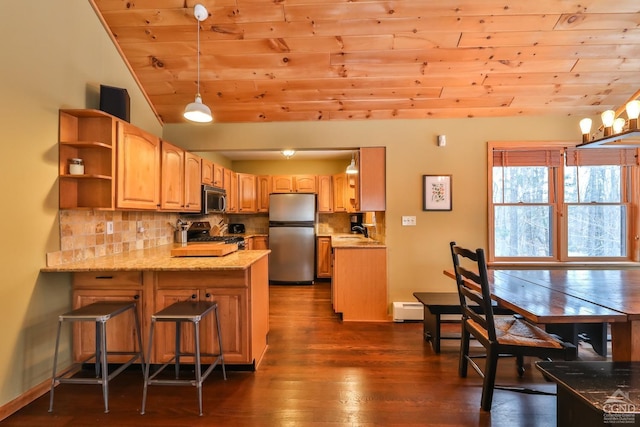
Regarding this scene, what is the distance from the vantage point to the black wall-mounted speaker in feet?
7.74

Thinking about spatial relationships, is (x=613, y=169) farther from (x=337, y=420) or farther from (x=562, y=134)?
(x=337, y=420)

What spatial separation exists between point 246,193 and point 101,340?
143 inches

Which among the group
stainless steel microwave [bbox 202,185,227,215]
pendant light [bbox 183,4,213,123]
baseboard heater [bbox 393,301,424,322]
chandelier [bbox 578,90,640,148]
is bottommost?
baseboard heater [bbox 393,301,424,322]

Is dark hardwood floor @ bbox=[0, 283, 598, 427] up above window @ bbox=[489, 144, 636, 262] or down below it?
below

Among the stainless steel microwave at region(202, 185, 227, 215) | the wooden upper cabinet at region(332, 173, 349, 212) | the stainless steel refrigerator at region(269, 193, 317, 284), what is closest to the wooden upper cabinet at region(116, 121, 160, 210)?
the stainless steel microwave at region(202, 185, 227, 215)

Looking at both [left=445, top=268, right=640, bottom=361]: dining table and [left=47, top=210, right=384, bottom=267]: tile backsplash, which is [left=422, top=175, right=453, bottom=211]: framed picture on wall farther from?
[left=445, top=268, right=640, bottom=361]: dining table

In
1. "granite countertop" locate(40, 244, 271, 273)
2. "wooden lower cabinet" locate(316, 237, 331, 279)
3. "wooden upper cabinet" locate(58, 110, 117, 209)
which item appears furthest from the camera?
"wooden lower cabinet" locate(316, 237, 331, 279)

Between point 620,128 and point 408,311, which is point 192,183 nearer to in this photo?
point 408,311

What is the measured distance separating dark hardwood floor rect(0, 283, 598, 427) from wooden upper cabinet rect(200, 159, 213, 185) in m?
2.28

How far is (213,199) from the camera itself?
3.99 meters

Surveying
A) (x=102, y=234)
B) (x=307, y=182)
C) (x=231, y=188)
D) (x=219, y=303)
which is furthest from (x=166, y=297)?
(x=307, y=182)

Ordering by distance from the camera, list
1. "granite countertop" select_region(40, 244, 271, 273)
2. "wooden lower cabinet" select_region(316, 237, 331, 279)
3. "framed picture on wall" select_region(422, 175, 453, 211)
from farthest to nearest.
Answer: "wooden lower cabinet" select_region(316, 237, 331, 279) < "framed picture on wall" select_region(422, 175, 453, 211) < "granite countertop" select_region(40, 244, 271, 273)

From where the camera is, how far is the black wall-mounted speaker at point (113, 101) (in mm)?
2359

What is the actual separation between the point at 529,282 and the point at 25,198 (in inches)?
137
